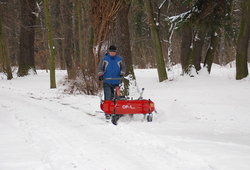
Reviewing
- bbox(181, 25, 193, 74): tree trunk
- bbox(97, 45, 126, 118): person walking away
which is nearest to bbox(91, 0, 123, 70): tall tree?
bbox(97, 45, 126, 118): person walking away

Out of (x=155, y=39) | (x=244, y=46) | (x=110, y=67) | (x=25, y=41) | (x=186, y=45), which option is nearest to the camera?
(x=110, y=67)

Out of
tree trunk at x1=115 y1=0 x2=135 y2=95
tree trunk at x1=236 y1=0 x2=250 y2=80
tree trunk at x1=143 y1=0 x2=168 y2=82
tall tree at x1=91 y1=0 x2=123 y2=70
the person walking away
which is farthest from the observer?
tree trunk at x1=143 y1=0 x2=168 y2=82

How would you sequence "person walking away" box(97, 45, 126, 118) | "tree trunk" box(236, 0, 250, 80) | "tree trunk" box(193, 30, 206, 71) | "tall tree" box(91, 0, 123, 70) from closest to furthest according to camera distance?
"person walking away" box(97, 45, 126, 118), "tall tree" box(91, 0, 123, 70), "tree trunk" box(236, 0, 250, 80), "tree trunk" box(193, 30, 206, 71)

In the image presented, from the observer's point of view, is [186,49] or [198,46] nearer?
[198,46]

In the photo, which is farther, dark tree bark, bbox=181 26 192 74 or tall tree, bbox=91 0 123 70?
dark tree bark, bbox=181 26 192 74

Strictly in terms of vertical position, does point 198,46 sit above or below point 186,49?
above

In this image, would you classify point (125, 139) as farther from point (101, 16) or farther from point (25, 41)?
point (25, 41)

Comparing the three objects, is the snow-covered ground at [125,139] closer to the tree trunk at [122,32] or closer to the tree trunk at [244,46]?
the tree trunk at [122,32]

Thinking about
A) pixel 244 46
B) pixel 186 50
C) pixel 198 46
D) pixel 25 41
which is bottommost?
pixel 244 46

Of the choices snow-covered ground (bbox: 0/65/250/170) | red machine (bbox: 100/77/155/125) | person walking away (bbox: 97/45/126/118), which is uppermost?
person walking away (bbox: 97/45/126/118)

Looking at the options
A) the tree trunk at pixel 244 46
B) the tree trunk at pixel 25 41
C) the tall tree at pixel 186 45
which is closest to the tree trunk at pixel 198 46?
the tall tree at pixel 186 45

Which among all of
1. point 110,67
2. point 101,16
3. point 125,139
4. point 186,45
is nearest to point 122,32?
point 101,16

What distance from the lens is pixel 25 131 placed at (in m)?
4.94

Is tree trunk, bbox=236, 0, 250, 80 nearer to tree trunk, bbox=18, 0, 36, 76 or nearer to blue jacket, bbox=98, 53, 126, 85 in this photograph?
blue jacket, bbox=98, 53, 126, 85
